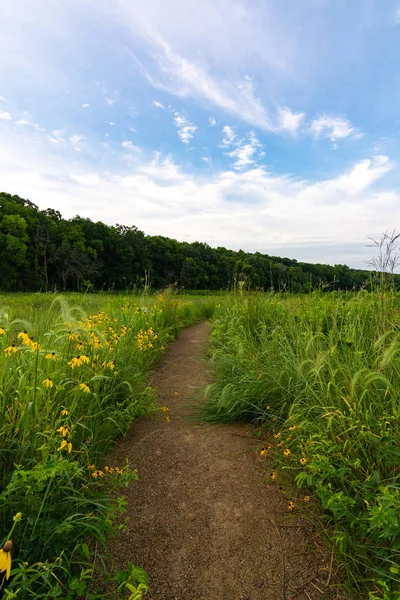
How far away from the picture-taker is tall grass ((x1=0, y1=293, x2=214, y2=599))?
128 centimetres

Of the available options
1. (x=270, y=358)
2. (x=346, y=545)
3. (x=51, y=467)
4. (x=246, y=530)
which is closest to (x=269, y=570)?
(x=246, y=530)

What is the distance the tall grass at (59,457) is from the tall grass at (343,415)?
1.00 meters

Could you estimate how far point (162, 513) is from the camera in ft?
6.43

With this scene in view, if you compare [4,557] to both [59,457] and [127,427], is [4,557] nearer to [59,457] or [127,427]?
[59,457]

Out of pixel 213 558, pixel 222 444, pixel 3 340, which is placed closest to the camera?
pixel 213 558

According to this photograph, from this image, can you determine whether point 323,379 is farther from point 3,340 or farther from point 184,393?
point 3,340

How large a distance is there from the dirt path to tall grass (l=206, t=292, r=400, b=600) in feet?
0.72

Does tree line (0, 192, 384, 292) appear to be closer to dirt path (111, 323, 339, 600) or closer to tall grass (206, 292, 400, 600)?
tall grass (206, 292, 400, 600)

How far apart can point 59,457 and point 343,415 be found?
5.73 feet

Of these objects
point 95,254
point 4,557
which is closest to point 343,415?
point 4,557

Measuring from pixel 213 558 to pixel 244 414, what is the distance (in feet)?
4.96

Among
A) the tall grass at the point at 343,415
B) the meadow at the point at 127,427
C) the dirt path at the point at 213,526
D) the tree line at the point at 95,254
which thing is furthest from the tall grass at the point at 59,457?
the tree line at the point at 95,254

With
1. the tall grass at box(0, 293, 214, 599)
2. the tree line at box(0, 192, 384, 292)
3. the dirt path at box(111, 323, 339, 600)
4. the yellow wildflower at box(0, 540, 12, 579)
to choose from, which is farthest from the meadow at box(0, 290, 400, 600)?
the tree line at box(0, 192, 384, 292)

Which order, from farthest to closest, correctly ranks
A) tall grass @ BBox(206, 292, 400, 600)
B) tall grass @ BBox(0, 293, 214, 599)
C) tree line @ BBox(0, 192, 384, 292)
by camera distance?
tree line @ BBox(0, 192, 384, 292), tall grass @ BBox(206, 292, 400, 600), tall grass @ BBox(0, 293, 214, 599)
